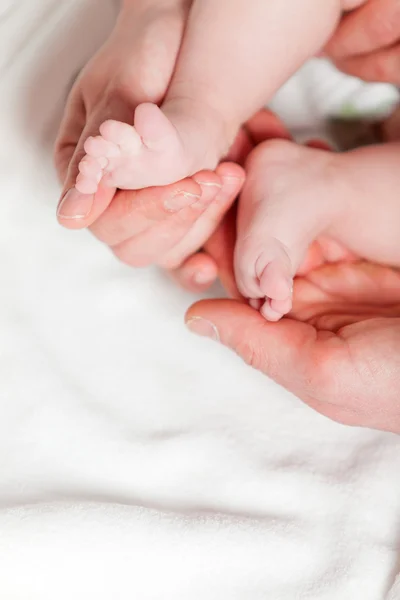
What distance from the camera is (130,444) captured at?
2.53ft

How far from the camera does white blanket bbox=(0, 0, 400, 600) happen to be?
2.22ft

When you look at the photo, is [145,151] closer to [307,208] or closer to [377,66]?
[307,208]

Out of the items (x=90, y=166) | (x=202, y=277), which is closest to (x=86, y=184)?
(x=90, y=166)

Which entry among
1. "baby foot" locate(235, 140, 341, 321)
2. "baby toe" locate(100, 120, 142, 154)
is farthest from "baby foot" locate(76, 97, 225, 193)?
"baby foot" locate(235, 140, 341, 321)

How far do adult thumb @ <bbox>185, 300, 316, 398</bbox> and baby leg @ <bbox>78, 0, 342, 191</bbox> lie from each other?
6.5 inches

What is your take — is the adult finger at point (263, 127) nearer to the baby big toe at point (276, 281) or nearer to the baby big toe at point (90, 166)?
the baby big toe at point (276, 281)

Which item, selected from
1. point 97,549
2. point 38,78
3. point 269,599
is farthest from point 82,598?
point 38,78

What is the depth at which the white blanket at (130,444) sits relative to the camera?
26.6 inches

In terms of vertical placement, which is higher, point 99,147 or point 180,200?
point 99,147

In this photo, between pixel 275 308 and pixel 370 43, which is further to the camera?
pixel 370 43

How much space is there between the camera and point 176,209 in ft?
2.28

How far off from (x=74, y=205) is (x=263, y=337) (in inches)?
10.4

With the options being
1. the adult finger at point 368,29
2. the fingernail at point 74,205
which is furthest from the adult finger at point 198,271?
the adult finger at point 368,29

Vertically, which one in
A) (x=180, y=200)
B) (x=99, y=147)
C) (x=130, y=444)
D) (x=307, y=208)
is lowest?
(x=130, y=444)
